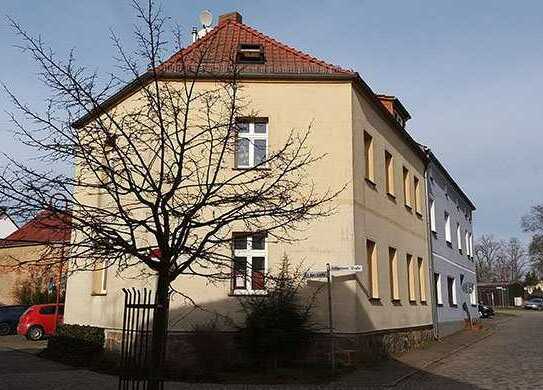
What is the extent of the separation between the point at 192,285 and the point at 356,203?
4830 millimetres

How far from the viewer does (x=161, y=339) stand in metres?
7.65

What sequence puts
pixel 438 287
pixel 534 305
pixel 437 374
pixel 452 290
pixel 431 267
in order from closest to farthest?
pixel 437 374
pixel 431 267
pixel 438 287
pixel 452 290
pixel 534 305

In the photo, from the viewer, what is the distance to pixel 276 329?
44.3 ft

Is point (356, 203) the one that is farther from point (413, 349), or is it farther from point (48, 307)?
point (48, 307)

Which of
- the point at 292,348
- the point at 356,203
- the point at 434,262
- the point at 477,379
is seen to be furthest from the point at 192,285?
the point at 434,262

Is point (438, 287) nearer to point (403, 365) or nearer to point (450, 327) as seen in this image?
point (450, 327)

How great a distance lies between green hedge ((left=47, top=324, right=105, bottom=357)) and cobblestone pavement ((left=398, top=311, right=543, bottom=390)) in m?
8.23

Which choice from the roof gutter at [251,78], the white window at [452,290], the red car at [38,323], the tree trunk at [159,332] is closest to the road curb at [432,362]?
the white window at [452,290]

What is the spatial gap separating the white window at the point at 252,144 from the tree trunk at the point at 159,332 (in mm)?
8028

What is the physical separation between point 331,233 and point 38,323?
1686cm

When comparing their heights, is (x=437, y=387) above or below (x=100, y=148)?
below

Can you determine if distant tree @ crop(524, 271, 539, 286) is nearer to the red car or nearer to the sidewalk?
the sidewalk

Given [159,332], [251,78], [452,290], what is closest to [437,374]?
[159,332]

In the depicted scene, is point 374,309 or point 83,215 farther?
point 374,309
